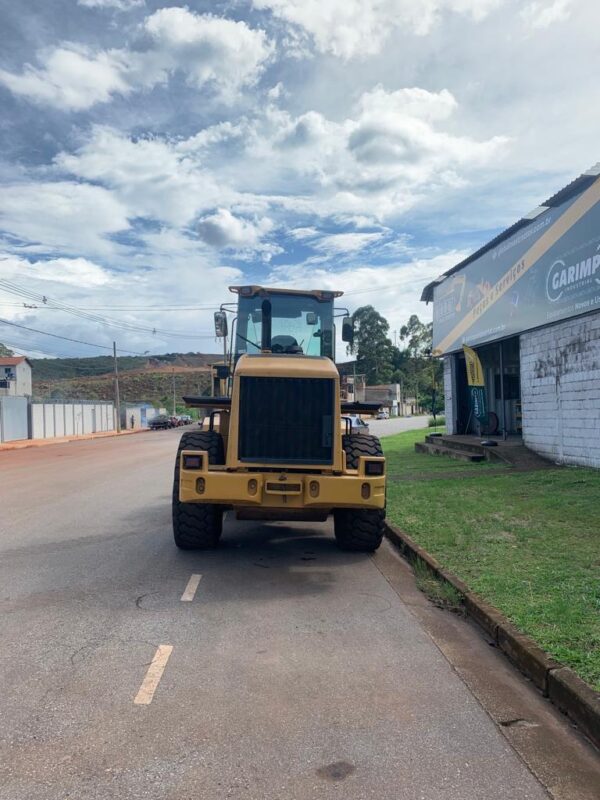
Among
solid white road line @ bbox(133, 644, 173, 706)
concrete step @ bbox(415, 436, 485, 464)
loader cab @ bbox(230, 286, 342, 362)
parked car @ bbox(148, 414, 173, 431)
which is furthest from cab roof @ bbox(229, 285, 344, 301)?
parked car @ bbox(148, 414, 173, 431)

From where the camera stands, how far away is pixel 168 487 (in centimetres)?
1405

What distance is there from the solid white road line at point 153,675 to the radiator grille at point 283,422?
8.48ft

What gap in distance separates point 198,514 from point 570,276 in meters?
9.59

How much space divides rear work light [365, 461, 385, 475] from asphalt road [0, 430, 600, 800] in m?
1.07

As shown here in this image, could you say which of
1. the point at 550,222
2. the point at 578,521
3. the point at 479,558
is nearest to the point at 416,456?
the point at 550,222

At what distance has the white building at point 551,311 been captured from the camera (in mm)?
12367

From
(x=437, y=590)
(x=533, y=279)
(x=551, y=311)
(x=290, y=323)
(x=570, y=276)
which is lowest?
(x=437, y=590)

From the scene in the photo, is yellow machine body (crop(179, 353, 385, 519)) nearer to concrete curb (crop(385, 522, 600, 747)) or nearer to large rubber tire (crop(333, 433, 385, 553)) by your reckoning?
large rubber tire (crop(333, 433, 385, 553))

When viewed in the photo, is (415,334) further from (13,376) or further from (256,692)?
(256,692)

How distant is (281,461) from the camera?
673 cm

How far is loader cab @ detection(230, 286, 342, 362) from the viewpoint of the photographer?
8883 mm

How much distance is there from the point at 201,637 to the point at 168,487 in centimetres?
956

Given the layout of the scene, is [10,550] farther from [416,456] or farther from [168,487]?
[416,456]

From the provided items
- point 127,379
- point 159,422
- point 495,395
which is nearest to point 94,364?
point 127,379
